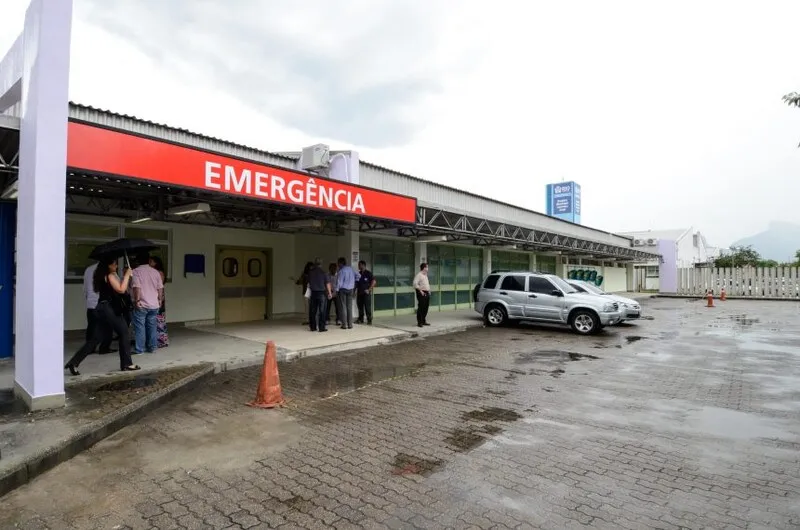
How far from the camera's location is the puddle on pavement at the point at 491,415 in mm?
5426

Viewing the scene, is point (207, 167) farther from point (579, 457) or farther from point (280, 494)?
point (579, 457)

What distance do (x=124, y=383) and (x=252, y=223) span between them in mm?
7203

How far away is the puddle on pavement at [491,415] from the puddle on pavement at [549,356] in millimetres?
3297

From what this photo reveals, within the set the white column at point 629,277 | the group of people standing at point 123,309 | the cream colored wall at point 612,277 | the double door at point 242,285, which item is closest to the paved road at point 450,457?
the group of people standing at point 123,309

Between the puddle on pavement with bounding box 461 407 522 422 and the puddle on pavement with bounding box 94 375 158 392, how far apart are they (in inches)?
165

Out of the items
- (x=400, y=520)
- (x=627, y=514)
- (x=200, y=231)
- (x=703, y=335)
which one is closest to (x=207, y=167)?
(x=200, y=231)

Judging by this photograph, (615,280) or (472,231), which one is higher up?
(472,231)

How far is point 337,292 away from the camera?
1220 centimetres

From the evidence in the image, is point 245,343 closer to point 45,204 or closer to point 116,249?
point 116,249

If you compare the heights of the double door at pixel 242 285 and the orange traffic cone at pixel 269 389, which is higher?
the double door at pixel 242 285

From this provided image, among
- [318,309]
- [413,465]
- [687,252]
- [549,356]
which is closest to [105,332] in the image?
[413,465]

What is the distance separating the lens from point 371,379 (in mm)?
7348

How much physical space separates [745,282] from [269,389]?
3990 cm

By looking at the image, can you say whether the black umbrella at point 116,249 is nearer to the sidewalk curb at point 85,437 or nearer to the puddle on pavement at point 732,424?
the sidewalk curb at point 85,437
